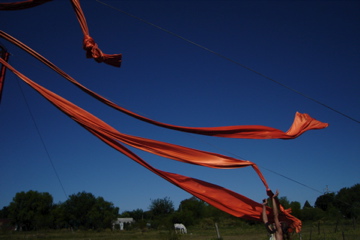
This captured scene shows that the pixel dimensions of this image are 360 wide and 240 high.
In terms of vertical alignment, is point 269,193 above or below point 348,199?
below

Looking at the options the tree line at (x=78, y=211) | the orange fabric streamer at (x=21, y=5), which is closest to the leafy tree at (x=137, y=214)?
the tree line at (x=78, y=211)

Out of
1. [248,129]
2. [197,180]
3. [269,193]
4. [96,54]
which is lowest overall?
[269,193]

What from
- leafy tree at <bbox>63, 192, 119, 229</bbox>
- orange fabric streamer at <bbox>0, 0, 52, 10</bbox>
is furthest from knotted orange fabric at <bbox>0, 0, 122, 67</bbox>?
leafy tree at <bbox>63, 192, 119, 229</bbox>

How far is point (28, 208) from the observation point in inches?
2172

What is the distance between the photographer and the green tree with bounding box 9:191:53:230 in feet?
176

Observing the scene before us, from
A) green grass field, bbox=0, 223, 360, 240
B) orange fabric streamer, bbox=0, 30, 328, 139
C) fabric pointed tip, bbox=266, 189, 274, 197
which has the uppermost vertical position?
orange fabric streamer, bbox=0, 30, 328, 139

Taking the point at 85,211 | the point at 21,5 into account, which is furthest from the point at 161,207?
the point at 21,5

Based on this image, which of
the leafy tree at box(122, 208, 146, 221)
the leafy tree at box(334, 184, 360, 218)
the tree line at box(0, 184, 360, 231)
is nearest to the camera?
the leafy tree at box(334, 184, 360, 218)

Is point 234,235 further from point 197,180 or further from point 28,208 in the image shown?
point 28,208

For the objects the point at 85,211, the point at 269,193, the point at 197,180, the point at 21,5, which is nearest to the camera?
the point at 269,193

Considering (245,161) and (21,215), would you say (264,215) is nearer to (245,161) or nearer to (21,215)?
(245,161)

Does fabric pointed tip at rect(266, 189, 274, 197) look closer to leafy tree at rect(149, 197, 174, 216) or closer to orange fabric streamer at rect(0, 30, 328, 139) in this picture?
orange fabric streamer at rect(0, 30, 328, 139)

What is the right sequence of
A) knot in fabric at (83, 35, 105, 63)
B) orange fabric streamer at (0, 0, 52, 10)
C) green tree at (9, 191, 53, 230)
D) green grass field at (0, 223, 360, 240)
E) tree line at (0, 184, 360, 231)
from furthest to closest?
green tree at (9, 191, 53, 230), tree line at (0, 184, 360, 231), green grass field at (0, 223, 360, 240), orange fabric streamer at (0, 0, 52, 10), knot in fabric at (83, 35, 105, 63)

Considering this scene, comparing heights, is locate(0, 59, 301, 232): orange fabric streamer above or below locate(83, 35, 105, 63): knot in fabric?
below
